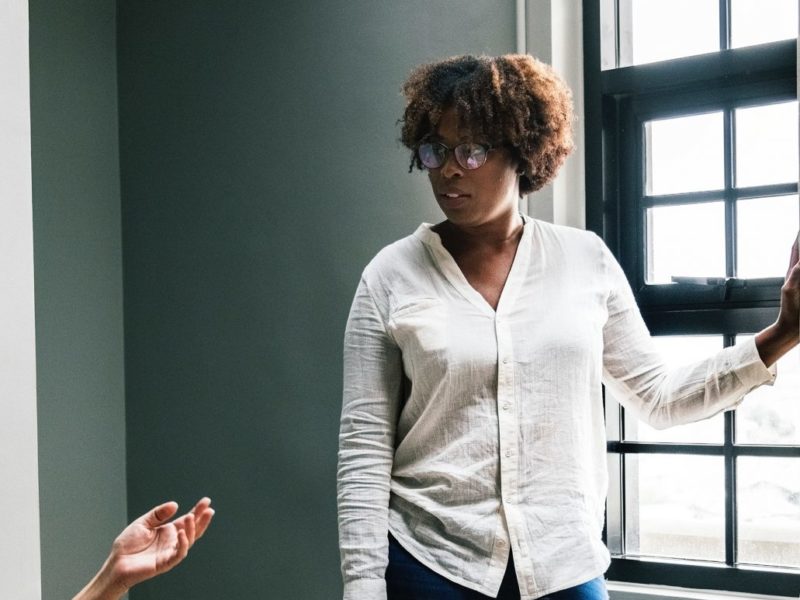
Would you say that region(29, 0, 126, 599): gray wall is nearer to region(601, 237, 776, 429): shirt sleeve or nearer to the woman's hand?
region(601, 237, 776, 429): shirt sleeve

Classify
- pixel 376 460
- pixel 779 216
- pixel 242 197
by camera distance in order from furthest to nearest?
1. pixel 242 197
2. pixel 779 216
3. pixel 376 460

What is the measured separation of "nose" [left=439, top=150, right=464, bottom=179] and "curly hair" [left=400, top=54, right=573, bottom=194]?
0.06 m

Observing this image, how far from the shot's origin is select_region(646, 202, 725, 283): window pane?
210 cm

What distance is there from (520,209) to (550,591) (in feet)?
2.87

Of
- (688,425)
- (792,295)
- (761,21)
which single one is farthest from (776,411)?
(761,21)

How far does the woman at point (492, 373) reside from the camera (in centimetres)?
162

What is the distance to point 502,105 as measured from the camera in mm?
1718

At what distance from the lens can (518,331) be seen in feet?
5.50

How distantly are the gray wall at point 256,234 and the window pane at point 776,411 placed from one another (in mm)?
840

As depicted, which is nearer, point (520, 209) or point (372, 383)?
point (372, 383)

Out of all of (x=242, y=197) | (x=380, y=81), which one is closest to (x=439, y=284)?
(x=380, y=81)

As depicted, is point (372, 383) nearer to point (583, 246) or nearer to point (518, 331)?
point (518, 331)

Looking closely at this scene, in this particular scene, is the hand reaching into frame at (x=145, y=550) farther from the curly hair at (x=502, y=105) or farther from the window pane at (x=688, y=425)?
the window pane at (x=688, y=425)

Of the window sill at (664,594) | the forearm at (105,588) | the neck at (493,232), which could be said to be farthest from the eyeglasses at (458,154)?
the window sill at (664,594)
